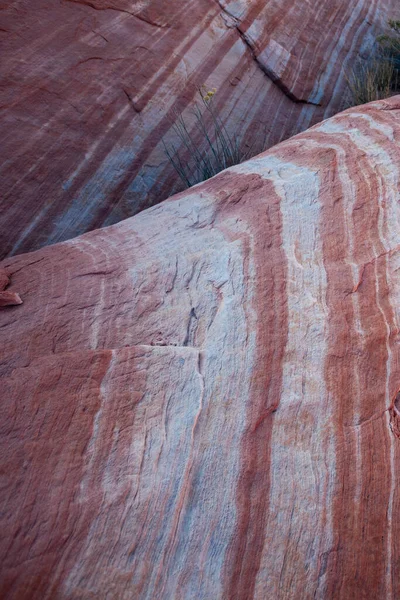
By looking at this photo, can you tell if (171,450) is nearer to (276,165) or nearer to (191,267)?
(191,267)

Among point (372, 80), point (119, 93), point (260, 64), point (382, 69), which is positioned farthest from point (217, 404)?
point (382, 69)

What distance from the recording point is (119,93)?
3.90m

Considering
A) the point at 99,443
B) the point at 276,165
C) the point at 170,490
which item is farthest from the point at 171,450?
the point at 276,165

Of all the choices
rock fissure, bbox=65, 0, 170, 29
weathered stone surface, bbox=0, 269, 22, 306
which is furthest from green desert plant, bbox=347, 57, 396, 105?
weathered stone surface, bbox=0, 269, 22, 306

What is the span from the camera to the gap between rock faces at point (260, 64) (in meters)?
4.64

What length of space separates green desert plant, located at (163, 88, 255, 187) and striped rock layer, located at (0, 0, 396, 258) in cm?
7

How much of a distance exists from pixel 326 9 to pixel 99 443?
5579 millimetres

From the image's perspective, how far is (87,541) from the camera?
5.13ft

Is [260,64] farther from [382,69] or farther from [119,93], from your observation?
[119,93]

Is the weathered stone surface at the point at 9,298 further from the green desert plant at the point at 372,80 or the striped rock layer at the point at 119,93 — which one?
the green desert plant at the point at 372,80

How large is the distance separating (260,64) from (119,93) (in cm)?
161

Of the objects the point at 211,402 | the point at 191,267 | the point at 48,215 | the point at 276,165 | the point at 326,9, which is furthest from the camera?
the point at 326,9

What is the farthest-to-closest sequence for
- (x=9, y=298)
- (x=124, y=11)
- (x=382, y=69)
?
(x=382, y=69), (x=124, y=11), (x=9, y=298)

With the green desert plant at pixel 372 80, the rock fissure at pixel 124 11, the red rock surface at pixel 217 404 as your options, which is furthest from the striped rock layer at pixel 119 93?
the red rock surface at pixel 217 404
